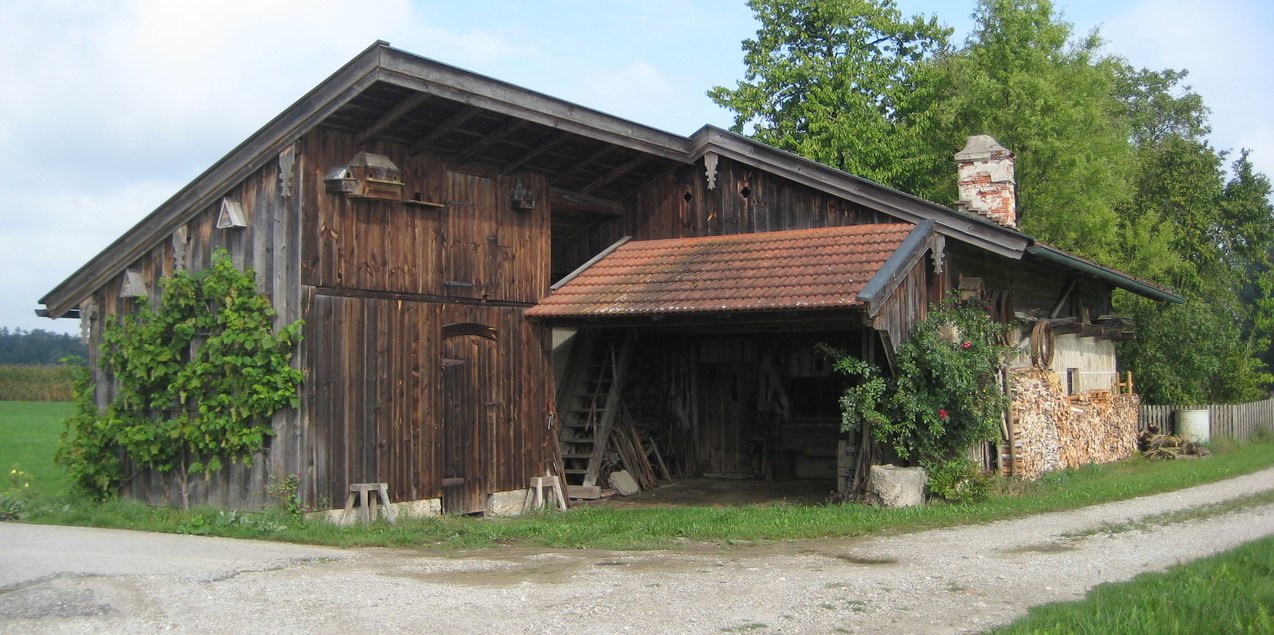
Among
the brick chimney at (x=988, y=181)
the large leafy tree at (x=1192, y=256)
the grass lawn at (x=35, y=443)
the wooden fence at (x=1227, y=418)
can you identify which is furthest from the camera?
the large leafy tree at (x=1192, y=256)

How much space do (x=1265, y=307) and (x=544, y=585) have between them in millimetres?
31490

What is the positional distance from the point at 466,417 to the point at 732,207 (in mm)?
5179

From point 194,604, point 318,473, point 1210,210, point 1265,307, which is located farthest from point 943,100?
point 194,604

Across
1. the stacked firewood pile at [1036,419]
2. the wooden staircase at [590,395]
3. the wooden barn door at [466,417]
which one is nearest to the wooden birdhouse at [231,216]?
the wooden barn door at [466,417]

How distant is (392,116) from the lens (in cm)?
1280

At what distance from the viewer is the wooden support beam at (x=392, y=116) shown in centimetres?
1257

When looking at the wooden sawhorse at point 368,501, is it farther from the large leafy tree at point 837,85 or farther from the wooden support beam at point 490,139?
the large leafy tree at point 837,85

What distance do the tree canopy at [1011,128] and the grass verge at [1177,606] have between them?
19213 mm

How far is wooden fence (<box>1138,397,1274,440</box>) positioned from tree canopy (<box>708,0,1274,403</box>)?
1.15 metres

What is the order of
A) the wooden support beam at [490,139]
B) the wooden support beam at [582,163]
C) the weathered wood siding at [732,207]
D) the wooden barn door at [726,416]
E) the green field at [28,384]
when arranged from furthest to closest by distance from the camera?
the green field at [28,384] → the wooden barn door at [726,416] → the weathered wood siding at [732,207] → the wooden support beam at [582,163] → the wooden support beam at [490,139]

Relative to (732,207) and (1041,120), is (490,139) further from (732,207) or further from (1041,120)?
(1041,120)

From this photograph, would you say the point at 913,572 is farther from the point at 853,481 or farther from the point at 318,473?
the point at 318,473

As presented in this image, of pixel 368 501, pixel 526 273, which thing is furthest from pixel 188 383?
pixel 526 273

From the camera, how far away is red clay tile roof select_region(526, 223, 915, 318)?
1364 cm
